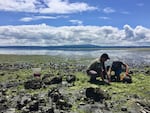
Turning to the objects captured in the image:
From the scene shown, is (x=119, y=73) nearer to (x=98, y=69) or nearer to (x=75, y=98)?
(x=98, y=69)

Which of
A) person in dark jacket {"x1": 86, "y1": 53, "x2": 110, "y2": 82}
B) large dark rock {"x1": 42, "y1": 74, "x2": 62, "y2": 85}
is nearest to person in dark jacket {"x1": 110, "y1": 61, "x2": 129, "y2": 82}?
person in dark jacket {"x1": 86, "y1": 53, "x2": 110, "y2": 82}

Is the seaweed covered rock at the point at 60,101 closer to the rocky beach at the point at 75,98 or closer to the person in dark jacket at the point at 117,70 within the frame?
the rocky beach at the point at 75,98

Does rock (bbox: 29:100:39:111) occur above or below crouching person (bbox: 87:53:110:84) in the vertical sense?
below

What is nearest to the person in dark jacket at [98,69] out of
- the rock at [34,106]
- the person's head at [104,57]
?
the person's head at [104,57]

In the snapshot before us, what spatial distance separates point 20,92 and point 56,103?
5.21 meters

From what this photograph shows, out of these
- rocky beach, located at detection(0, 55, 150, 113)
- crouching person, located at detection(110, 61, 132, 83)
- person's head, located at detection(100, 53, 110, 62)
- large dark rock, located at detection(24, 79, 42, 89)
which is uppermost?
person's head, located at detection(100, 53, 110, 62)

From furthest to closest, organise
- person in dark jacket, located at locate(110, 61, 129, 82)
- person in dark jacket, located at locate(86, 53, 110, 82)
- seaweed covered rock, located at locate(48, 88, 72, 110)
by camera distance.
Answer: person in dark jacket, located at locate(110, 61, 129, 82), person in dark jacket, located at locate(86, 53, 110, 82), seaweed covered rock, located at locate(48, 88, 72, 110)

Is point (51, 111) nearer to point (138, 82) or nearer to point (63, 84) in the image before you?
point (63, 84)

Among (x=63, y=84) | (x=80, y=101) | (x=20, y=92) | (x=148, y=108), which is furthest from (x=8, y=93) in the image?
(x=148, y=108)

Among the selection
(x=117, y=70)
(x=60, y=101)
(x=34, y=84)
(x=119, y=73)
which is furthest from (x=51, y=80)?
(x=60, y=101)

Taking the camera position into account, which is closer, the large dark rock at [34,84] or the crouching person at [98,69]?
the large dark rock at [34,84]

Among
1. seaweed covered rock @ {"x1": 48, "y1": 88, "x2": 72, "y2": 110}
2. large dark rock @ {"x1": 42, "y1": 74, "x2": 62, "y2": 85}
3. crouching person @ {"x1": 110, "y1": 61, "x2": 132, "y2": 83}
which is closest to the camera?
seaweed covered rock @ {"x1": 48, "y1": 88, "x2": 72, "y2": 110}

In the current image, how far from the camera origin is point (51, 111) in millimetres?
18078

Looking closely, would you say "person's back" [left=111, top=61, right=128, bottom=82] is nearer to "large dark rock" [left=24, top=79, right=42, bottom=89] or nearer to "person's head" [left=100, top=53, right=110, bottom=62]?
"person's head" [left=100, top=53, right=110, bottom=62]
